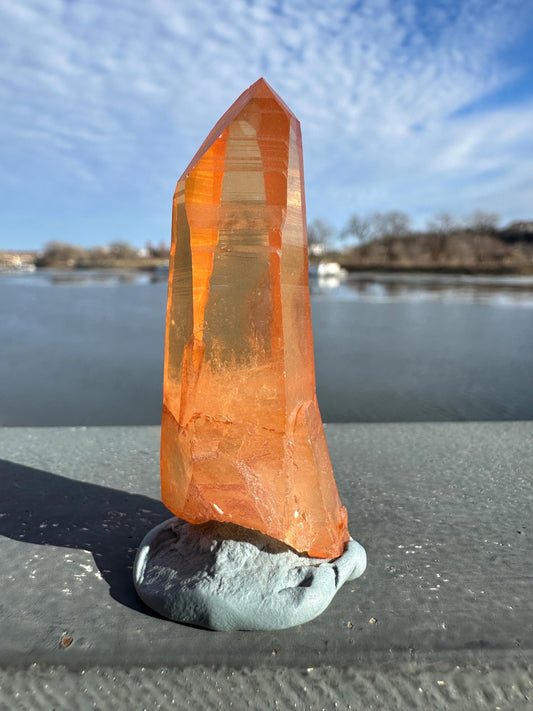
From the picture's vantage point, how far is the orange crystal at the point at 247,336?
64.7 inches

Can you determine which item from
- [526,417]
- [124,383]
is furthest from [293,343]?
[124,383]

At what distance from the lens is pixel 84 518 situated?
2.26m

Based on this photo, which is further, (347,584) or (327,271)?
(327,271)

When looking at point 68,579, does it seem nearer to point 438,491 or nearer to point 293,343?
point 293,343

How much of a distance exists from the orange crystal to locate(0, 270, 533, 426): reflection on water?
9.63 feet

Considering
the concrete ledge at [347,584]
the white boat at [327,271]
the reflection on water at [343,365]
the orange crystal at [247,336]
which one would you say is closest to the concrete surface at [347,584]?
the concrete ledge at [347,584]

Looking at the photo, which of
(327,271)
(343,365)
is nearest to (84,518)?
(343,365)

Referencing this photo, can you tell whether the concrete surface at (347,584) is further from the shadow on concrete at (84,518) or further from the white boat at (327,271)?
the white boat at (327,271)

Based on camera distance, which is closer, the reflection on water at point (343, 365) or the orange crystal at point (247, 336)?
the orange crystal at point (247, 336)

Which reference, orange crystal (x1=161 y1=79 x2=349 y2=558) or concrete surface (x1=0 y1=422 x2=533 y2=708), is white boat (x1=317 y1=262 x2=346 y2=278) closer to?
concrete surface (x1=0 y1=422 x2=533 y2=708)

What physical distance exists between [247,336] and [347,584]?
2.95 feet

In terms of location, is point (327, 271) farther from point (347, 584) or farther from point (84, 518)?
point (347, 584)

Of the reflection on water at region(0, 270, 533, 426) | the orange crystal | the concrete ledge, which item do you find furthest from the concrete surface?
the reflection on water at region(0, 270, 533, 426)

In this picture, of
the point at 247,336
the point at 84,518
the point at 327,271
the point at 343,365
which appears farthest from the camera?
the point at 327,271
